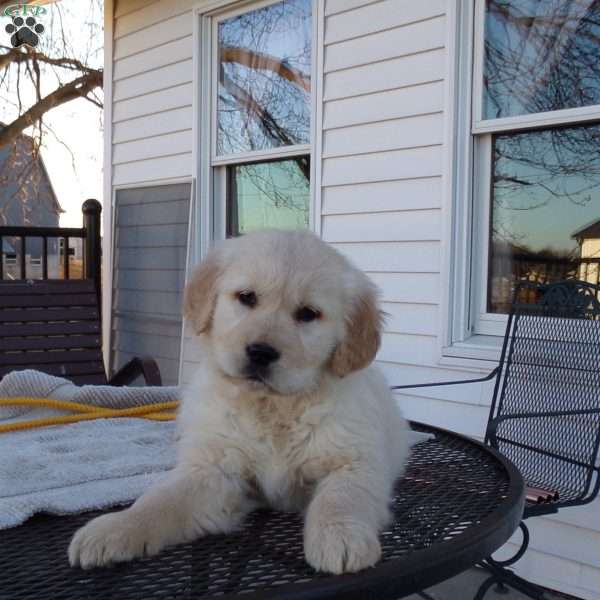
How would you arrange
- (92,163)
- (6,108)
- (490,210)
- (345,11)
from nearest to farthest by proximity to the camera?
1. (490,210)
2. (345,11)
3. (6,108)
4. (92,163)

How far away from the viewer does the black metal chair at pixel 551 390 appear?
3025mm

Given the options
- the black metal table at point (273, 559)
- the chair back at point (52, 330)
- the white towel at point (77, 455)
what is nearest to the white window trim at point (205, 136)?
the chair back at point (52, 330)

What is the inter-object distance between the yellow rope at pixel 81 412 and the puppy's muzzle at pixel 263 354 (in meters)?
1.08

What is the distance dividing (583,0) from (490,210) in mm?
1179

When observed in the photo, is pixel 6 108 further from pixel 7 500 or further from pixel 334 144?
pixel 7 500

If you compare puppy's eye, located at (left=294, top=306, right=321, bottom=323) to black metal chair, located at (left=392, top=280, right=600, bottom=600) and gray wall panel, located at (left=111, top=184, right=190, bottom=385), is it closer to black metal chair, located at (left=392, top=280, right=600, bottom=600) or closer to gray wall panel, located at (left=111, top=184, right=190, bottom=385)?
black metal chair, located at (left=392, top=280, right=600, bottom=600)

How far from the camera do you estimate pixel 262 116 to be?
5184mm

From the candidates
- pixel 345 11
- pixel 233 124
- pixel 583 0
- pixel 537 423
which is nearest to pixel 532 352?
pixel 537 423

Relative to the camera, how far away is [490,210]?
3807 mm

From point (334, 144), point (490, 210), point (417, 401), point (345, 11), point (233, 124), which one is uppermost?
point (345, 11)

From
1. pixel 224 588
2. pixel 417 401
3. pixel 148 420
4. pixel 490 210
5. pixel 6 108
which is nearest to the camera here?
pixel 224 588

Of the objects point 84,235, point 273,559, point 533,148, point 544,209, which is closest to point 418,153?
point 533,148

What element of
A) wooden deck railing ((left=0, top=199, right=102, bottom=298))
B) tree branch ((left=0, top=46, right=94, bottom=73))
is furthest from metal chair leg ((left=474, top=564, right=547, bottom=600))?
tree branch ((left=0, top=46, right=94, bottom=73))

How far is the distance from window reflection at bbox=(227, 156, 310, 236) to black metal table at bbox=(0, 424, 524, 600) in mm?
3396
